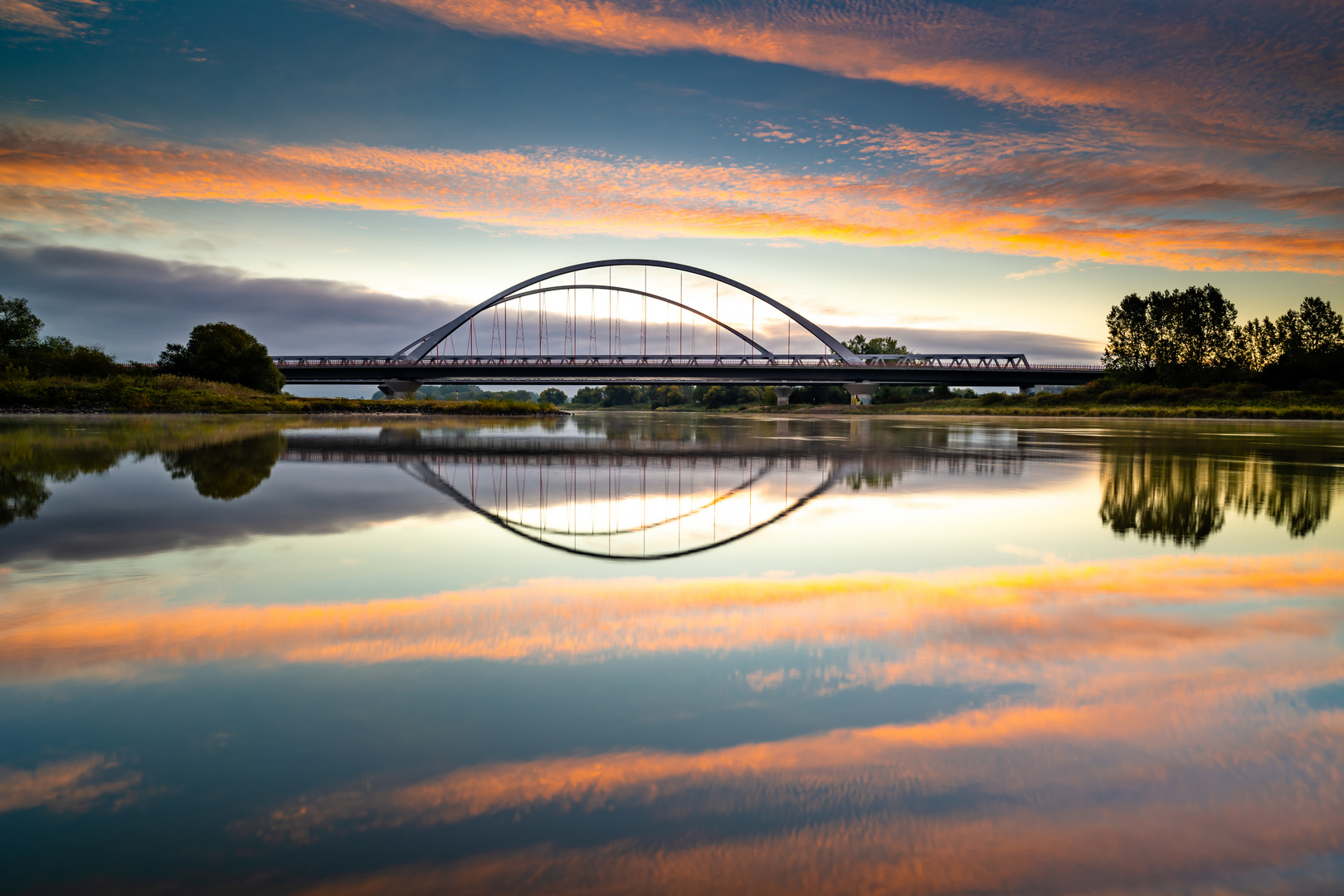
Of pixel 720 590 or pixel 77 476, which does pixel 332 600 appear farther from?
pixel 77 476

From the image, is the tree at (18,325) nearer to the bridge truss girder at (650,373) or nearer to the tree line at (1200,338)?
the bridge truss girder at (650,373)

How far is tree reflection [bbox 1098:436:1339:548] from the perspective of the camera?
9.37 metres

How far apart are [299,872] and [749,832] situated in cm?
156

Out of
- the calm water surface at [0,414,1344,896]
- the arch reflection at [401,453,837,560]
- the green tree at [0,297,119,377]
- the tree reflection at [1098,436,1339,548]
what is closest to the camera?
the calm water surface at [0,414,1344,896]

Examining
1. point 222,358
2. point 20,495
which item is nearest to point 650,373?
Answer: point 222,358

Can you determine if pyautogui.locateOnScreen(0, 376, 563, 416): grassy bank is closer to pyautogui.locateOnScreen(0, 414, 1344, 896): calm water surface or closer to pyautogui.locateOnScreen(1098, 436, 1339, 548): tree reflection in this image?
pyautogui.locateOnScreen(0, 414, 1344, 896): calm water surface

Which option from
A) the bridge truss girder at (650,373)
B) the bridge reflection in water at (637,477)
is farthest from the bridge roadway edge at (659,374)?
the bridge reflection in water at (637,477)

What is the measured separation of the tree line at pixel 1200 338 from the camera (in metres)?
96.8

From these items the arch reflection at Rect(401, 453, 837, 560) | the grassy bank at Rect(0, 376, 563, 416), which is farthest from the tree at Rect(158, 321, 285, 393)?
the arch reflection at Rect(401, 453, 837, 560)

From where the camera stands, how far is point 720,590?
5.88m

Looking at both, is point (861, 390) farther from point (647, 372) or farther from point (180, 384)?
point (180, 384)

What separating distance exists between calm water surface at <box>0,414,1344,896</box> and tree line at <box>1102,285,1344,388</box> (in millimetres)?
110936

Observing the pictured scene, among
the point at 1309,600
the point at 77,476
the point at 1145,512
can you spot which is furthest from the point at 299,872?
the point at 77,476

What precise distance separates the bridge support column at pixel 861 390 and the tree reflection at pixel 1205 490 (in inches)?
3483
